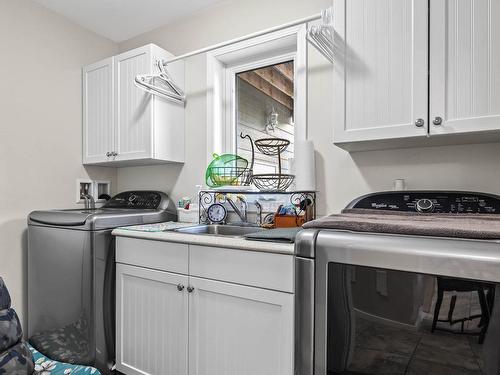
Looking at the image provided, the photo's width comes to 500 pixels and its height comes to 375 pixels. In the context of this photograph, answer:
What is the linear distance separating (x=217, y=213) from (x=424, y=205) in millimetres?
1206

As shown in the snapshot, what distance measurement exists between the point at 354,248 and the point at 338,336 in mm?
299

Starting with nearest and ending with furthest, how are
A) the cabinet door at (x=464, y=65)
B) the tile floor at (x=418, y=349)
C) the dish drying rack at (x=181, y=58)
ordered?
the tile floor at (x=418, y=349)
the cabinet door at (x=464, y=65)
the dish drying rack at (x=181, y=58)

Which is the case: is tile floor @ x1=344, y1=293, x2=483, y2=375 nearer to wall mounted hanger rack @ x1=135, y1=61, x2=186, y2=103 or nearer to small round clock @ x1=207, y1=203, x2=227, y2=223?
small round clock @ x1=207, y1=203, x2=227, y2=223

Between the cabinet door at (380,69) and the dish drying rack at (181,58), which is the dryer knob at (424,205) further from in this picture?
the dish drying rack at (181,58)

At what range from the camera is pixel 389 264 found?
929 millimetres

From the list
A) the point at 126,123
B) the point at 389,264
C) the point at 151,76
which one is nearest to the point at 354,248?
the point at 389,264

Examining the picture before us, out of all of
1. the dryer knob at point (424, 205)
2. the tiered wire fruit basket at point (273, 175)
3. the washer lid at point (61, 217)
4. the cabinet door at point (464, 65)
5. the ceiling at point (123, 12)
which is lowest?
the washer lid at point (61, 217)

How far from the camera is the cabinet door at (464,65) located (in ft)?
3.82

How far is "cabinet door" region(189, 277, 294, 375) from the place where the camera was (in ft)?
4.07

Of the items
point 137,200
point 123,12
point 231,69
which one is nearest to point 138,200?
point 137,200

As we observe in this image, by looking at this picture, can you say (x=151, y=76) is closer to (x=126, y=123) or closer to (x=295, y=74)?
(x=126, y=123)

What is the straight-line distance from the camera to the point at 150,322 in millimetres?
1644

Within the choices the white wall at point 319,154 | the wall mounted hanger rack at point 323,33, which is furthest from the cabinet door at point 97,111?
the wall mounted hanger rack at point 323,33

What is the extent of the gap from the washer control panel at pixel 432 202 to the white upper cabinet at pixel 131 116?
4.59 ft
